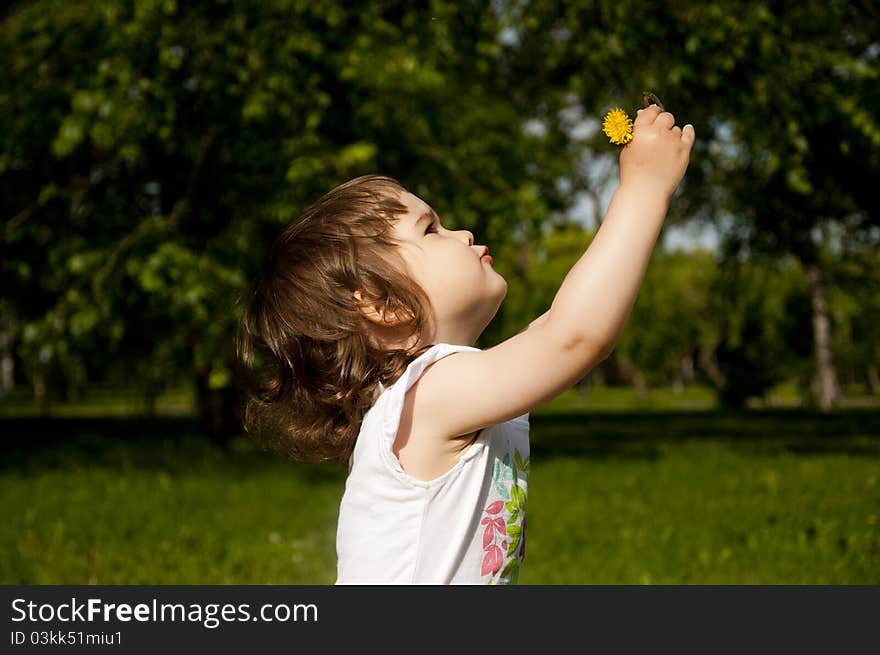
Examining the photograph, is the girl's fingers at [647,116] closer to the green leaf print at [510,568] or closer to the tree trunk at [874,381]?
the green leaf print at [510,568]

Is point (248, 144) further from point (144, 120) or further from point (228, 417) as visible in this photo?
point (228, 417)

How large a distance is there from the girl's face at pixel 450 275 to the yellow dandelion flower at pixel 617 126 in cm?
37

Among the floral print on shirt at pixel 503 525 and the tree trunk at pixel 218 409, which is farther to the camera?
the tree trunk at pixel 218 409

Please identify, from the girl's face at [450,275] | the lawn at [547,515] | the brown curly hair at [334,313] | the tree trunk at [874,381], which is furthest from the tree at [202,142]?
the tree trunk at [874,381]

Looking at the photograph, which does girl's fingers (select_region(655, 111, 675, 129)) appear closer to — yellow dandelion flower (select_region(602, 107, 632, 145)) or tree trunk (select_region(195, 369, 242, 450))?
yellow dandelion flower (select_region(602, 107, 632, 145))

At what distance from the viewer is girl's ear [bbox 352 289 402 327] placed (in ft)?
6.31

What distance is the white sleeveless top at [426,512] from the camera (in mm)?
1828

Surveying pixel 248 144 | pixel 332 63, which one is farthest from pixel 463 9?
pixel 248 144

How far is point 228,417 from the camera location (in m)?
15.1

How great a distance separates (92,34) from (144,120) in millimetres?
1870

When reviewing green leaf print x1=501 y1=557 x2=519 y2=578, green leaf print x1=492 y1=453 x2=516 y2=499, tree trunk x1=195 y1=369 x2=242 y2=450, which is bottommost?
tree trunk x1=195 y1=369 x2=242 y2=450

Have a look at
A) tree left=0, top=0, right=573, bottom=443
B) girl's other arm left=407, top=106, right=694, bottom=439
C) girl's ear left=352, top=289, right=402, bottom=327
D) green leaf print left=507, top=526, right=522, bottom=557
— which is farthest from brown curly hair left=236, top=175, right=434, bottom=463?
tree left=0, top=0, right=573, bottom=443

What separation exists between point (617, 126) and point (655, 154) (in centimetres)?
8

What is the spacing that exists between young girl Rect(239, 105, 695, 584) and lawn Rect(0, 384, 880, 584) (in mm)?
3574
